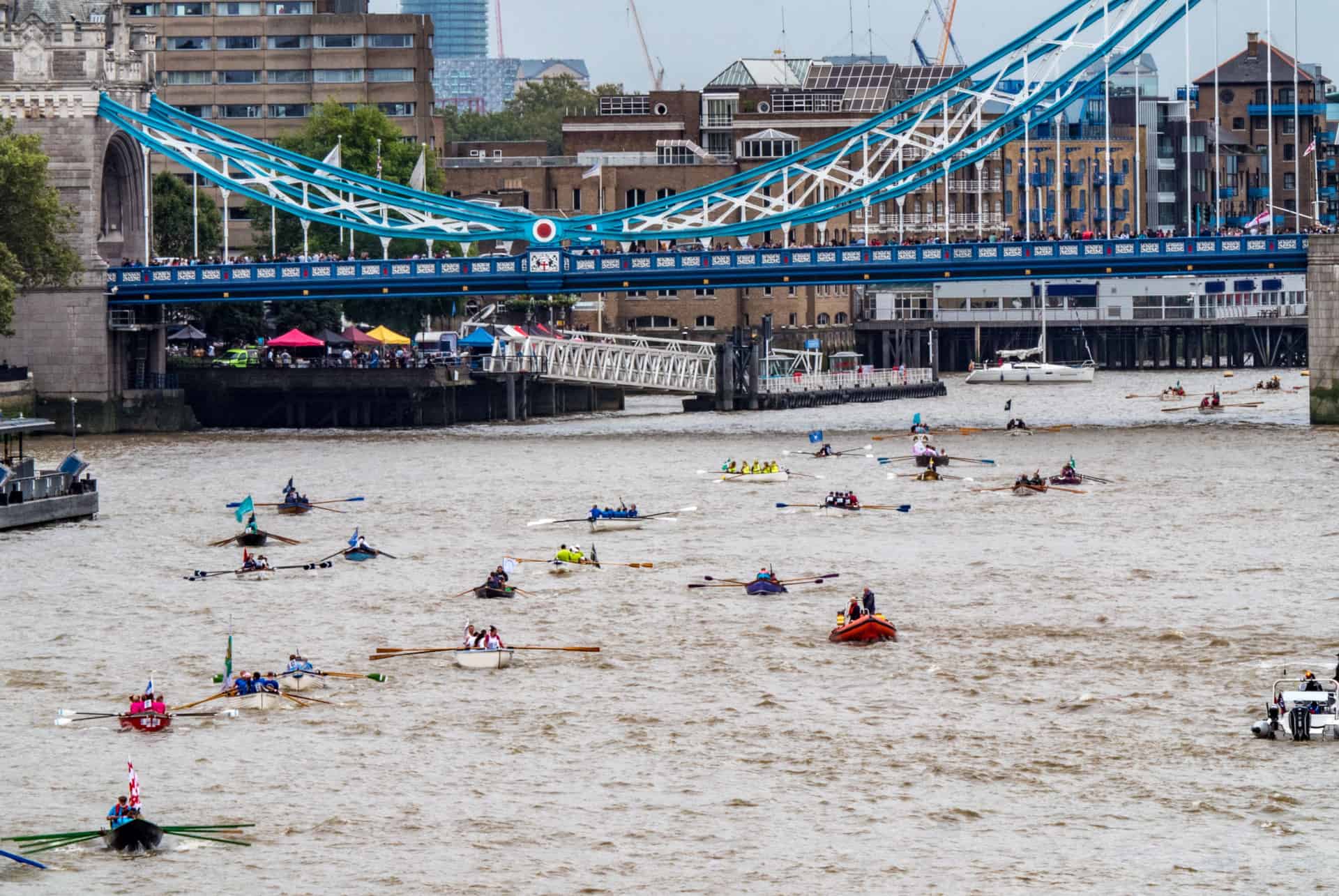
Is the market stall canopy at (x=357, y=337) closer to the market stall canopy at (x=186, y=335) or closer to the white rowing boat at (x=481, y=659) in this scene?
the market stall canopy at (x=186, y=335)

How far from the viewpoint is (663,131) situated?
584 feet

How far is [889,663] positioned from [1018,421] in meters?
57.1

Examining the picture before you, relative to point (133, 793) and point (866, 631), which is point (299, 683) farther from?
point (866, 631)

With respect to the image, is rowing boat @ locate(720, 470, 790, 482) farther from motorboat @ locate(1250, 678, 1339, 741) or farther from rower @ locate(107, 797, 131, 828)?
rower @ locate(107, 797, 131, 828)

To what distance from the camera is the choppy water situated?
107ft

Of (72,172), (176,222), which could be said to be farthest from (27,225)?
(176,222)

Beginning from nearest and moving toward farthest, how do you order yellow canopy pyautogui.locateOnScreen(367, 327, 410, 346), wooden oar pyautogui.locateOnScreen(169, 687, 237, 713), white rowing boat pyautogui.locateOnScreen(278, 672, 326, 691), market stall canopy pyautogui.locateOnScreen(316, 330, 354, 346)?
wooden oar pyautogui.locateOnScreen(169, 687, 237, 713), white rowing boat pyautogui.locateOnScreen(278, 672, 326, 691), yellow canopy pyautogui.locateOnScreen(367, 327, 410, 346), market stall canopy pyautogui.locateOnScreen(316, 330, 354, 346)

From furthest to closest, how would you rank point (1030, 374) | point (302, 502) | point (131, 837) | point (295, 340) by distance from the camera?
point (1030, 374) < point (295, 340) < point (302, 502) < point (131, 837)

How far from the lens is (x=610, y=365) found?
123m

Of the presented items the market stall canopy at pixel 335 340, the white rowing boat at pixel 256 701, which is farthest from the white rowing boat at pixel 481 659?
the market stall canopy at pixel 335 340

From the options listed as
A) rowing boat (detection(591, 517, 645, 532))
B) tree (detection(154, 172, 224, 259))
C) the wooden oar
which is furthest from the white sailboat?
the wooden oar

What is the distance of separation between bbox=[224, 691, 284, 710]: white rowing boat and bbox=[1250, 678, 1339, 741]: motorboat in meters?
16.6

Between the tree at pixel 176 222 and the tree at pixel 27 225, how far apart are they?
27.8m

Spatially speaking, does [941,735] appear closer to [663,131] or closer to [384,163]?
[384,163]
